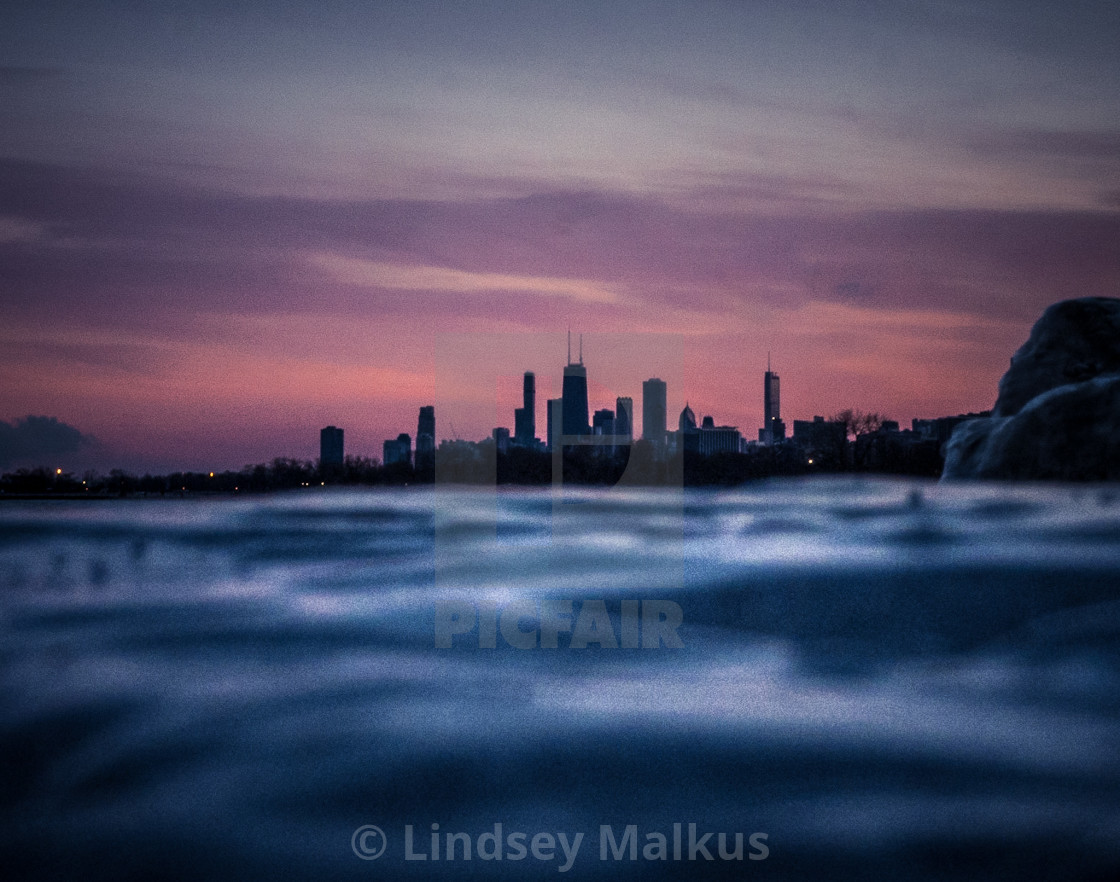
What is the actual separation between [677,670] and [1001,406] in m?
17.1

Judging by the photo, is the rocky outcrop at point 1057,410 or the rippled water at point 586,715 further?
the rocky outcrop at point 1057,410

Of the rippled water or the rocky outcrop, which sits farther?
the rocky outcrop

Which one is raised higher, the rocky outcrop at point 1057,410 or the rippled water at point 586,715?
the rocky outcrop at point 1057,410

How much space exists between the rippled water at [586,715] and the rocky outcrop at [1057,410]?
5909 millimetres

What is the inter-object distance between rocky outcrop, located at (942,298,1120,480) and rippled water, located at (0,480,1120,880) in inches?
233

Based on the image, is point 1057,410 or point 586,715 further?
point 1057,410

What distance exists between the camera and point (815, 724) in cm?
472

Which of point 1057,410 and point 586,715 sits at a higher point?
point 1057,410

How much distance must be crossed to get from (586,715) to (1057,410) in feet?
48.0

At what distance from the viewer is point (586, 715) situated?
488 cm

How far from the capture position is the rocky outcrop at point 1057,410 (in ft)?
49.6

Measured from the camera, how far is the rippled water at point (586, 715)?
3.56m

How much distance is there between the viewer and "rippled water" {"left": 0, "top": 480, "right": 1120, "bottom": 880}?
3.56 meters

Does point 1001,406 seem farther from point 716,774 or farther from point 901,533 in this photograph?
point 716,774
